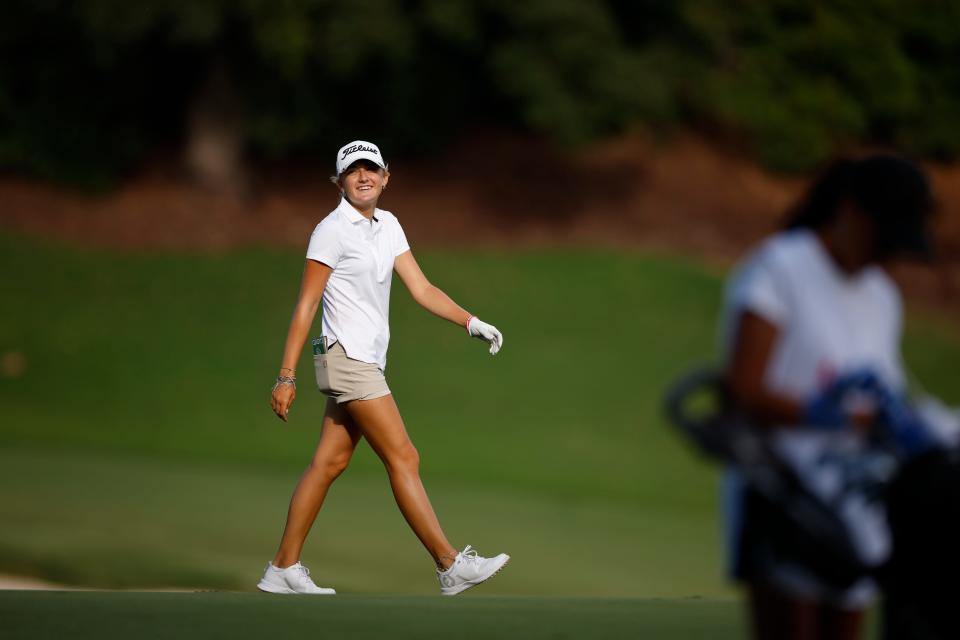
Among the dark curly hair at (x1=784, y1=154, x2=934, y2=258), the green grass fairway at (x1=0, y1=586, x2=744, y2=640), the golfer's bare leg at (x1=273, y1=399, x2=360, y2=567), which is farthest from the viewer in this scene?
the golfer's bare leg at (x1=273, y1=399, x2=360, y2=567)

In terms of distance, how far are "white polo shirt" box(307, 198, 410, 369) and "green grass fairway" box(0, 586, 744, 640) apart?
1.10m

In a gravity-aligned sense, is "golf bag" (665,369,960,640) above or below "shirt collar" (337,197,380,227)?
below

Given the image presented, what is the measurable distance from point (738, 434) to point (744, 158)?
27.4 m

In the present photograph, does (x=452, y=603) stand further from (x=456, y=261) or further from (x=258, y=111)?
(x=258, y=111)

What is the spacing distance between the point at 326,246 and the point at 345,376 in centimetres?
56

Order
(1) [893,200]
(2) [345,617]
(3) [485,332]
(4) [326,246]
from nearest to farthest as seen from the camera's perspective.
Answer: (1) [893,200]
(2) [345,617]
(4) [326,246]
(3) [485,332]

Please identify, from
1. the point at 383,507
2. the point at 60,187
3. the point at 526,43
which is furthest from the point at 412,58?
the point at 383,507

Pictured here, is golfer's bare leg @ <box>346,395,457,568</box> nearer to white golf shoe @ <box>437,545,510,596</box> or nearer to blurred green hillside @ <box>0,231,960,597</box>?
white golf shoe @ <box>437,545,510,596</box>

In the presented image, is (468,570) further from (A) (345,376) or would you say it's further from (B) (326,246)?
(B) (326,246)

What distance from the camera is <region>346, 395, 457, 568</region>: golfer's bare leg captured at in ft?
20.3

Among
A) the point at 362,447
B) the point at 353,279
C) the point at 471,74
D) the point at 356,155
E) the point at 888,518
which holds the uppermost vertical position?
the point at 471,74

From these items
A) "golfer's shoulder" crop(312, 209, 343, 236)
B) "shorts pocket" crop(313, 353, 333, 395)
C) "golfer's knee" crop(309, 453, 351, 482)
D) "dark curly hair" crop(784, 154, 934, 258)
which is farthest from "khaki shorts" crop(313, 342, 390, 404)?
"dark curly hair" crop(784, 154, 934, 258)

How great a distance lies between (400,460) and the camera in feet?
20.5

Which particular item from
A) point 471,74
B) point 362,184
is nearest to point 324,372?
point 362,184
